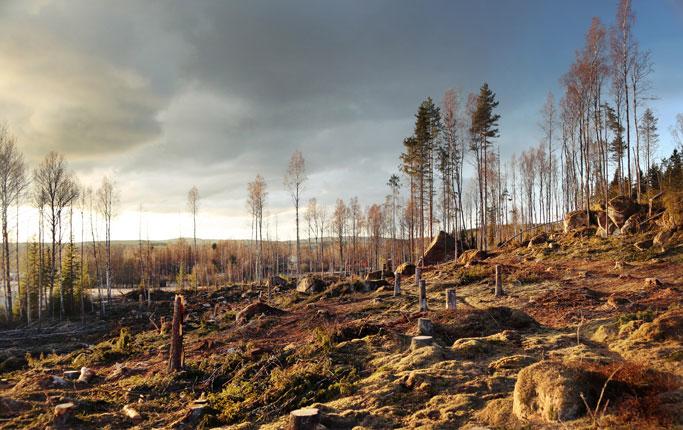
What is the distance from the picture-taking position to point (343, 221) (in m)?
65.6

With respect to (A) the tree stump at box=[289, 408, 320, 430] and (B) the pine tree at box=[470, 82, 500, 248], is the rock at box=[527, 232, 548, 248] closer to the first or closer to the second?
(B) the pine tree at box=[470, 82, 500, 248]

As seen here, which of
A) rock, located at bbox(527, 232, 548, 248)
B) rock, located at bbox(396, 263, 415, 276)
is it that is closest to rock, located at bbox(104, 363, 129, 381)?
rock, located at bbox(396, 263, 415, 276)

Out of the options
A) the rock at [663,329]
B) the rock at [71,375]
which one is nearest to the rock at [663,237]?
the rock at [663,329]

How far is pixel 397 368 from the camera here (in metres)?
8.34

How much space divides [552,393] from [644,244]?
21.8 metres

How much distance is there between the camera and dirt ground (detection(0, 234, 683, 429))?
604 centimetres

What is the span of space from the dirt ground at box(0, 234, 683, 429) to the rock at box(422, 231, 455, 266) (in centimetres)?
2005

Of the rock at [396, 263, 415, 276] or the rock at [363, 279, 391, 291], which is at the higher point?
the rock at [396, 263, 415, 276]

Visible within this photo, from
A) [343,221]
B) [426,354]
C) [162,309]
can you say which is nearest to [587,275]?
[426,354]

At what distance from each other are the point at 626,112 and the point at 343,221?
1718 inches

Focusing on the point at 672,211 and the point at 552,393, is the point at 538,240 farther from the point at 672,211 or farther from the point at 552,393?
the point at 552,393

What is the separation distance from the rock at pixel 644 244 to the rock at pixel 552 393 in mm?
20815

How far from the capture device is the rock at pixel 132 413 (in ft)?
28.2

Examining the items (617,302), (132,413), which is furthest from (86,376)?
(617,302)
